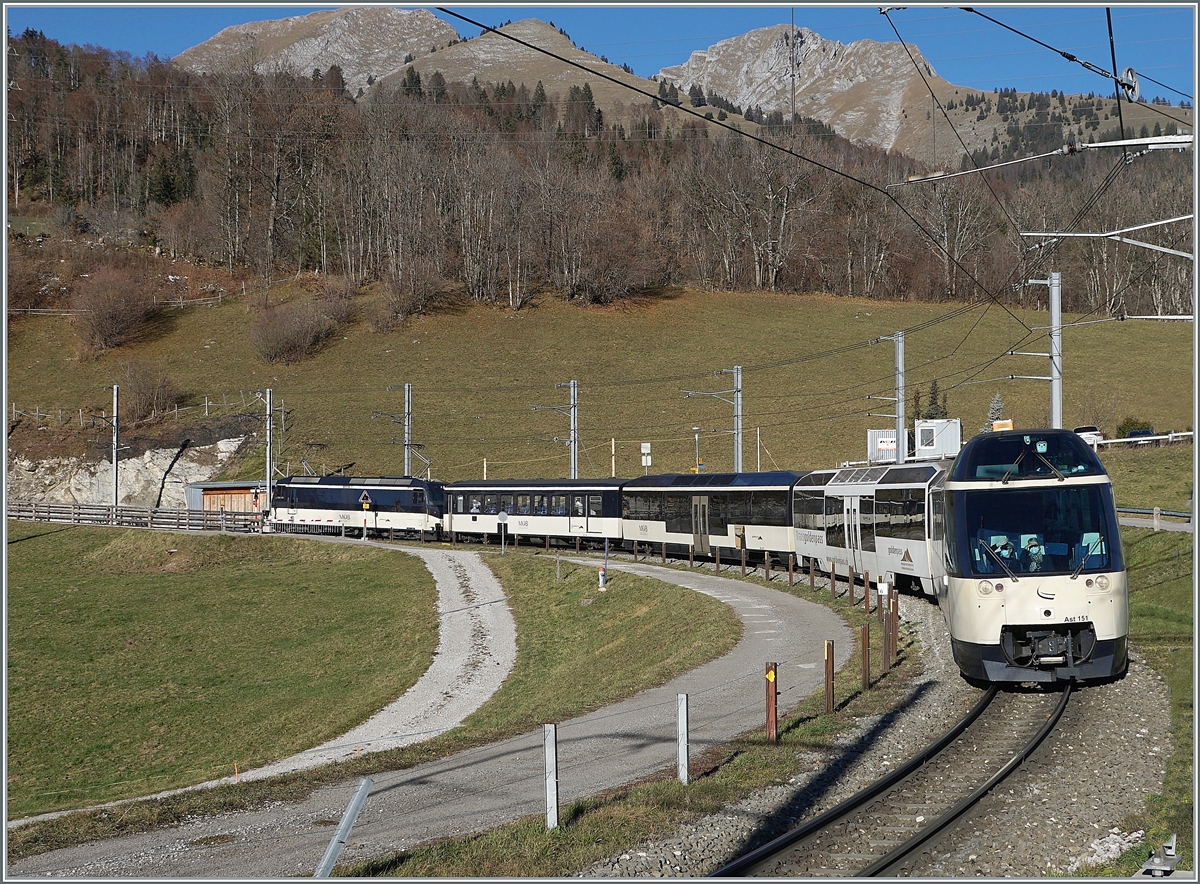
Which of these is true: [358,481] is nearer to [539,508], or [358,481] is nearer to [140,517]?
[140,517]

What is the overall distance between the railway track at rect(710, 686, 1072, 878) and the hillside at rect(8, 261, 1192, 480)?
52020mm

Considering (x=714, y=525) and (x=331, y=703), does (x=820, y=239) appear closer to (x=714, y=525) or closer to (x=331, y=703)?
(x=714, y=525)

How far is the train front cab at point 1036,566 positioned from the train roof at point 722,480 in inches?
861

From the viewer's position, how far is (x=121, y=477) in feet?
242

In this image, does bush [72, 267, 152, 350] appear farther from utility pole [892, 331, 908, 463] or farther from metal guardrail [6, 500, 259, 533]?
utility pole [892, 331, 908, 463]

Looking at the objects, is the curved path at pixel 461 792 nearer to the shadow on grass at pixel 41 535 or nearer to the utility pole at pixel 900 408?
the utility pole at pixel 900 408

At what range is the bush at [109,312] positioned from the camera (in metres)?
92.2

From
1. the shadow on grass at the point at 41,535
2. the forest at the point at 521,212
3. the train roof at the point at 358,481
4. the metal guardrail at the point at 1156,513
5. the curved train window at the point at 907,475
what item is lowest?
the shadow on grass at the point at 41,535

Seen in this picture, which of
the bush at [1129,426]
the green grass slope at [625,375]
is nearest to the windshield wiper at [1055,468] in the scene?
the green grass slope at [625,375]

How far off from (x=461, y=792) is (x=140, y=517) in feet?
179

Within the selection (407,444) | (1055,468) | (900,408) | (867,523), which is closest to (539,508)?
(407,444)

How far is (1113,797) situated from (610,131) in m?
156

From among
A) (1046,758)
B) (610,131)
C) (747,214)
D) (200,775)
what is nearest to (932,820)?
(1046,758)

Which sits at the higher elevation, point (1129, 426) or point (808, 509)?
point (1129, 426)
